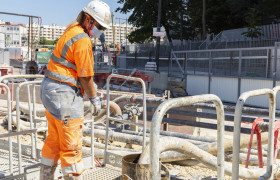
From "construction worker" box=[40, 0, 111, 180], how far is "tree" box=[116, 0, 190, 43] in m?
31.6

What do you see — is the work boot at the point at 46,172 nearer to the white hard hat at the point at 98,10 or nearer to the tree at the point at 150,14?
the white hard hat at the point at 98,10

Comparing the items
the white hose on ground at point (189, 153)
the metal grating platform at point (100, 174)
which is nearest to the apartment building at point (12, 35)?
the metal grating platform at point (100, 174)

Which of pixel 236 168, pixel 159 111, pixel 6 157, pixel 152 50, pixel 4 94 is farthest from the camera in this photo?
Answer: pixel 152 50

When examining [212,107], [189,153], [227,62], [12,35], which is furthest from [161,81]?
[12,35]

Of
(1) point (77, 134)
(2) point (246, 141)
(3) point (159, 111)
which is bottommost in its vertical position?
(2) point (246, 141)

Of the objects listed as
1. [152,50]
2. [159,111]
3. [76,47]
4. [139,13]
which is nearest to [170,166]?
[76,47]

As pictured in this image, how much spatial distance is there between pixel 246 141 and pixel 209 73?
38.4ft

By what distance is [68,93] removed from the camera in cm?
339

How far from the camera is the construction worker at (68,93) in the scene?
3324 millimetres

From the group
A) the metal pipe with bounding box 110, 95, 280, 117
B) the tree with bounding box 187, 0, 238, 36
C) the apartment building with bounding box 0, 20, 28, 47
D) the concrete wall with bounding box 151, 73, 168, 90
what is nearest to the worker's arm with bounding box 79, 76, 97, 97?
the metal pipe with bounding box 110, 95, 280, 117

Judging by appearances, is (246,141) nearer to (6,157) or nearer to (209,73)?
(6,157)

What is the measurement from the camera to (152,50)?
28703 mm

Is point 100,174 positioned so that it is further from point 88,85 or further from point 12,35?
point 12,35

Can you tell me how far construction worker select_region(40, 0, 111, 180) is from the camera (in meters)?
3.32
